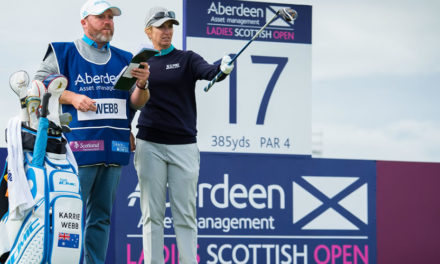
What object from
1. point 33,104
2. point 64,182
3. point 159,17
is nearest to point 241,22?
point 159,17

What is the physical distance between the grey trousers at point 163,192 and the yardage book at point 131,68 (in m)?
0.43

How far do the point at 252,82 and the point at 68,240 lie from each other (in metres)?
3.12

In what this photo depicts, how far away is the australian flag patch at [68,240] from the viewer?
296 centimetres

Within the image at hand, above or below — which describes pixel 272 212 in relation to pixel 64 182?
below

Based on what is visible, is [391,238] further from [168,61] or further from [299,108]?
[168,61]

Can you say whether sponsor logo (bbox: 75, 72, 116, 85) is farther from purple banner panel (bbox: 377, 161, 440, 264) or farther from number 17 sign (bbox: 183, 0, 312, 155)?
purple banner panel (bbox: 377, 161, 440, 264)

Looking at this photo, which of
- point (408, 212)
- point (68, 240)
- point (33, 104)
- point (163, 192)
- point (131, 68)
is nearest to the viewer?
point (68, 240)

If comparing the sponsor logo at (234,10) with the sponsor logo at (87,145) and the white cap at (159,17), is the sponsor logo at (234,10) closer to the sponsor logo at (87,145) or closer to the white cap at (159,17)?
the white cap at (159,17)

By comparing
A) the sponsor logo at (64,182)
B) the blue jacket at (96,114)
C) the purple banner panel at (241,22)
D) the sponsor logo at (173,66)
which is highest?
the purple banner panel at (241,22)

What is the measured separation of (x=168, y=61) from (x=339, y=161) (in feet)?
7.68

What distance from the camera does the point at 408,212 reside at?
6117 mm

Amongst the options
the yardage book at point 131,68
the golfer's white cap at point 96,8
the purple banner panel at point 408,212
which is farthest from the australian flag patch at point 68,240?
the purple banner panel at point 408,212

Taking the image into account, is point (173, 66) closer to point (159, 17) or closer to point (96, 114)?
point (159, 17)

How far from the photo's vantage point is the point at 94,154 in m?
3.52
